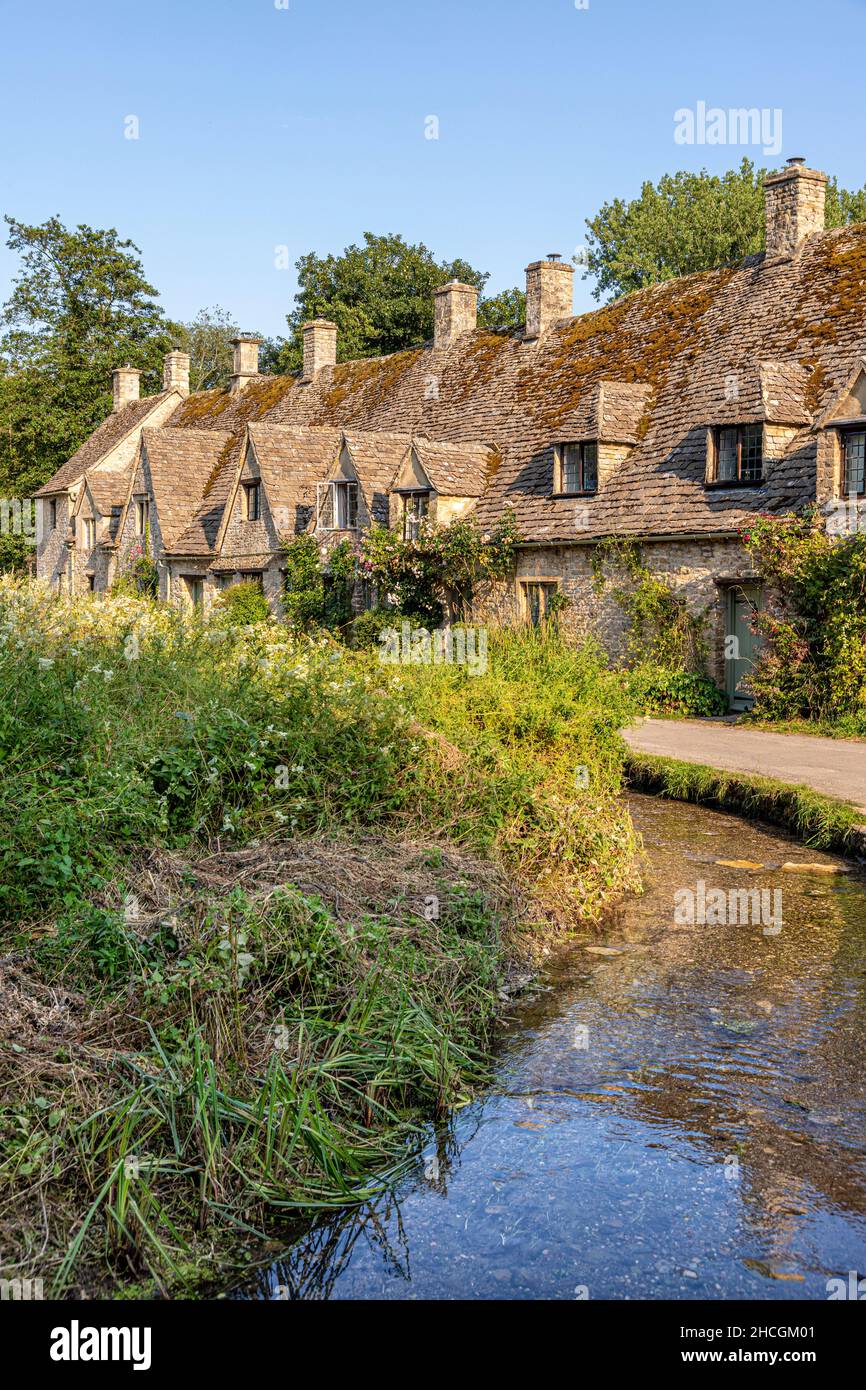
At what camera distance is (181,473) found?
38406 millimetres

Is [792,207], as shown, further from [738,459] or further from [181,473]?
[181,473]

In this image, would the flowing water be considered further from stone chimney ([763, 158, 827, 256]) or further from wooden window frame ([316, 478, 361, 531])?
wooden window frame ([316, 478, 361, 531])

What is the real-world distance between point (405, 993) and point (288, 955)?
782 mm

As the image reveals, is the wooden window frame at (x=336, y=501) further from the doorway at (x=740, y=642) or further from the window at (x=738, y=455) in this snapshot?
the doorway at (x=740, y=642)

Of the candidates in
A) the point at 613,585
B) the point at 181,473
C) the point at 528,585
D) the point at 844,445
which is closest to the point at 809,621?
the point at 844,445

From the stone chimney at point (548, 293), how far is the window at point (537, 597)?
9.26 metres

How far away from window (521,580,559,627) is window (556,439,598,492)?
81.0 inches

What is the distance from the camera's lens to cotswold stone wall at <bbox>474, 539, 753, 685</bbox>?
21.7 meters

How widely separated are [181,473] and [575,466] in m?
16.9

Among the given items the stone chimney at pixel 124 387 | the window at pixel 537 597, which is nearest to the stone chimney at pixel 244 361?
the stone chimney at pixel 124 387

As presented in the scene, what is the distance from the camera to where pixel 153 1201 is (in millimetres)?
5387

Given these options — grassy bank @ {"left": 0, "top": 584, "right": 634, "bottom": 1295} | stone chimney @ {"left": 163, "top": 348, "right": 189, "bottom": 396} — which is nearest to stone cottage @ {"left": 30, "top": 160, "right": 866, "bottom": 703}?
grassy bank @ {"left": 0, "top": 584, "right": 634, "bottom": 1295}

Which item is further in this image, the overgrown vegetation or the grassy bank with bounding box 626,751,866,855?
the overgrown vegetation

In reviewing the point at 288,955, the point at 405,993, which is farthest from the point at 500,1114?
the point at 288,955
